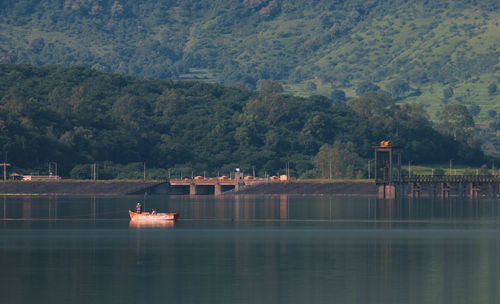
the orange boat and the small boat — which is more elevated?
the orange boat

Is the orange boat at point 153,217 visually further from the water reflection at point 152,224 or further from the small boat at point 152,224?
the water reflection at point 152,224

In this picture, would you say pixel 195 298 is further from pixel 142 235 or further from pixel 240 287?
pixel 142 235

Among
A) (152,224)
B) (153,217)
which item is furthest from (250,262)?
(153,217)

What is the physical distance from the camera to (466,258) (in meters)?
85.5

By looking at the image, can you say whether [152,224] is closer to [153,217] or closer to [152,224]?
[152,224]

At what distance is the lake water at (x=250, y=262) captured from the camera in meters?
63.8

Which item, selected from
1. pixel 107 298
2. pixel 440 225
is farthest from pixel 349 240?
pixel 107 298

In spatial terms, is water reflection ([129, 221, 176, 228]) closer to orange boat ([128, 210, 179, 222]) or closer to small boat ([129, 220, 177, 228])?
small boat ([129, 220, 177, 228])

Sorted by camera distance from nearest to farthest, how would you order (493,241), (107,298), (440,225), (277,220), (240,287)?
(107,298)
(240,287)
(493,241)
(440,225)
(277,220)

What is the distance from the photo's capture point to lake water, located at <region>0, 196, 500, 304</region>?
6381 cm

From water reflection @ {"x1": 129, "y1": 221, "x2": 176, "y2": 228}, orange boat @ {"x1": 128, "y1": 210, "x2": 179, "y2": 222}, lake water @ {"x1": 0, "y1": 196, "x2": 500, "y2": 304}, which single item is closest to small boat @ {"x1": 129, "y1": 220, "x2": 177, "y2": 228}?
water reflection @ {"x1": 129, "y1": 221, "x2": 176, "y2": 228}

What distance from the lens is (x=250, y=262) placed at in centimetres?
8175

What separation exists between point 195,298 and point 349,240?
45243 mm

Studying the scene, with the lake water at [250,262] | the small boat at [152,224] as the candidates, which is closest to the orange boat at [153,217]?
the small boat at [152,224]
